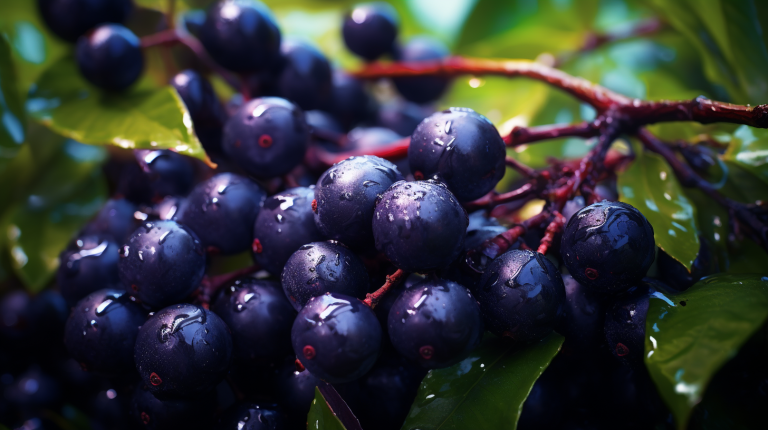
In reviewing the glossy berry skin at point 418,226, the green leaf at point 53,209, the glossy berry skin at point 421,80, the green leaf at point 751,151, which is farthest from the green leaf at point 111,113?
the green leaf at point 751,151

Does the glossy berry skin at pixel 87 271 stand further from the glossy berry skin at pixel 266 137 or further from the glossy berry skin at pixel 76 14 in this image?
the glossy berry skin at pixel 76 14

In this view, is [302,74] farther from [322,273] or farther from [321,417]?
[321,417]

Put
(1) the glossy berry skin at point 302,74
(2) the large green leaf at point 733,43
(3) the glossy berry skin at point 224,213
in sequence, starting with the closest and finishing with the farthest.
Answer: (3) the glossy berry skin at point 224,213 < (2) the large green leaf at point 733,43 < (1) the glossy berry skin at point 302,74

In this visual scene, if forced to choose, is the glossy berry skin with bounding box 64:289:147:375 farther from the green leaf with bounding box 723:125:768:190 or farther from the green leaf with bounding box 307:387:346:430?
the green leaf with bounding box 723:125:768:190

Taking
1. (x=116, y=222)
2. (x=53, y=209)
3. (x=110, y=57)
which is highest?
(x=110, y=57)

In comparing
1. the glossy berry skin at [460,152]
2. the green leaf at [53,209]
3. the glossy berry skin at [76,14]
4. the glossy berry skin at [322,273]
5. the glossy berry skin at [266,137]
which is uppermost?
the glossy berry skin at [460,152]

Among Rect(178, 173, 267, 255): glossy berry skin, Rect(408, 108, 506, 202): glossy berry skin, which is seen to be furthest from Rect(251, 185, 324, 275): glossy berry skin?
Rect(408, 108, 506, 202): glossy berry skin

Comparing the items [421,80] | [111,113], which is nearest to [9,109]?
[111,113]
